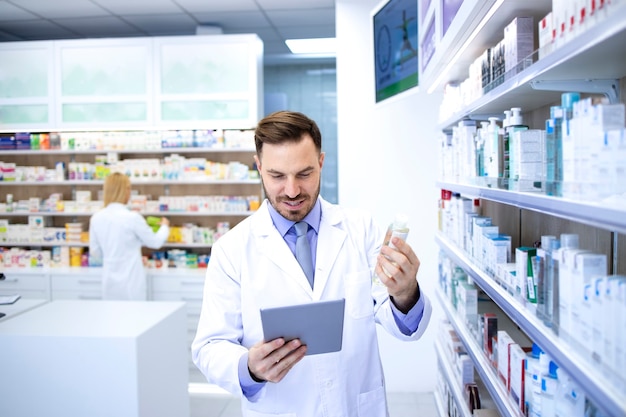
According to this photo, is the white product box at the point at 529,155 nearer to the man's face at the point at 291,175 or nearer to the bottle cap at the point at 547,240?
the bottle cap at the point at 547,240

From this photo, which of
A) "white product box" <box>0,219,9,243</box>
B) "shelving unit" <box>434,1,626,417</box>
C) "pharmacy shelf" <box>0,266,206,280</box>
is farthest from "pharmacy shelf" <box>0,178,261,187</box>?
"shelving unit" <box>434,1,626,417</box>

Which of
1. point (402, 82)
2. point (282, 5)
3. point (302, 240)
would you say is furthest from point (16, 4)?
point (302, 240)

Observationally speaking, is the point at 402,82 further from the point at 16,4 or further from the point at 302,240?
the point at 16,4

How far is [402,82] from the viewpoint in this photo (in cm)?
385

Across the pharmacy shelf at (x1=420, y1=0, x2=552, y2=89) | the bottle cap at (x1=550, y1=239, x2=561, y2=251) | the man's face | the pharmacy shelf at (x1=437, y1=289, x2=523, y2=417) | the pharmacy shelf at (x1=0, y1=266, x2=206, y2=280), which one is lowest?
the pharmacy shelf at (x1=0, y1=266, x2=206, y2=280)

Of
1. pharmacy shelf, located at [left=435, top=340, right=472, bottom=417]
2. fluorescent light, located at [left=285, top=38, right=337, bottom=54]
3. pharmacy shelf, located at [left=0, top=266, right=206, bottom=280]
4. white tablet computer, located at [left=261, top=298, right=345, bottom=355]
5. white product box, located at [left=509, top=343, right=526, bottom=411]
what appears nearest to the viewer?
white tablet computer, located at [left=261, top=298, right=345, bottom=355]

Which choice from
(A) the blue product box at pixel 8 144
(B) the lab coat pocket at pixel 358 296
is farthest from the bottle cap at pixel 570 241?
(A) the blue product box at pixel 8 144

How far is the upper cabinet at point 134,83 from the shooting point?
5383 millimetres

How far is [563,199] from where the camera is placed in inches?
48.5

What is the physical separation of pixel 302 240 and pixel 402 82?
2.19 metres

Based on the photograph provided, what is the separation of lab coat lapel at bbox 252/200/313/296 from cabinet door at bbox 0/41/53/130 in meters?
4.53

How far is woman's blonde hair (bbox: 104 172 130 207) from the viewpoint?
15.9 ft

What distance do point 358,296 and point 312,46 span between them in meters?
5.99

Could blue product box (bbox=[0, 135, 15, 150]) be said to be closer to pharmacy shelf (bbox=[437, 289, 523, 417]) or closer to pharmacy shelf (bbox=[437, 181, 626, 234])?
pharmacy shelf (bbox=[437, 289, 523, 417])
